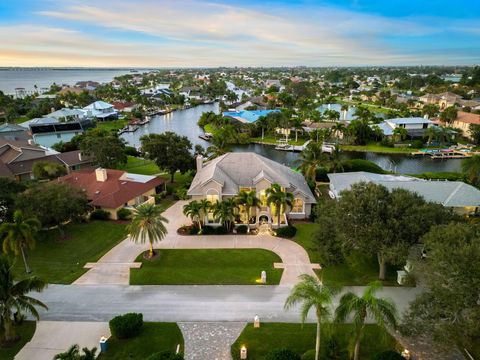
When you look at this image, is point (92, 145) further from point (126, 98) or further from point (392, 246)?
point (126, 98)

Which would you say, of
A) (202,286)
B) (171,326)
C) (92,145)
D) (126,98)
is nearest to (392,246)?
(202,286)

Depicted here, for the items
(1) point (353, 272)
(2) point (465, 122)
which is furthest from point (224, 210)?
(2) point (465, 122)

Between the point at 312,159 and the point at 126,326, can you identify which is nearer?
the point at 126,326

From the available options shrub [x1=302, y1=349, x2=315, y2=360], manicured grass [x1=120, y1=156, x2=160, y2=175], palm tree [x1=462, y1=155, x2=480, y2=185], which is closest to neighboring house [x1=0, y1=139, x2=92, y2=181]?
manicured grass [x1=120, y1=156, x2=160, y2=175]

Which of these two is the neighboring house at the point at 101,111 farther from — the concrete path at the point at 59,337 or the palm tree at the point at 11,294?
the palm tree at the point at 11,294

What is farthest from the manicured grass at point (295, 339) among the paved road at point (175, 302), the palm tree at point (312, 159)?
the palm tree at point (312, 159)

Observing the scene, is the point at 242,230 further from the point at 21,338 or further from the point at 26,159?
the point at 26,159

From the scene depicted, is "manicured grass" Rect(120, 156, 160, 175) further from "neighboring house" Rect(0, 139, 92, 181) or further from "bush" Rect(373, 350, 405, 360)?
"bush" Rect(373, 350, 405, 360)
